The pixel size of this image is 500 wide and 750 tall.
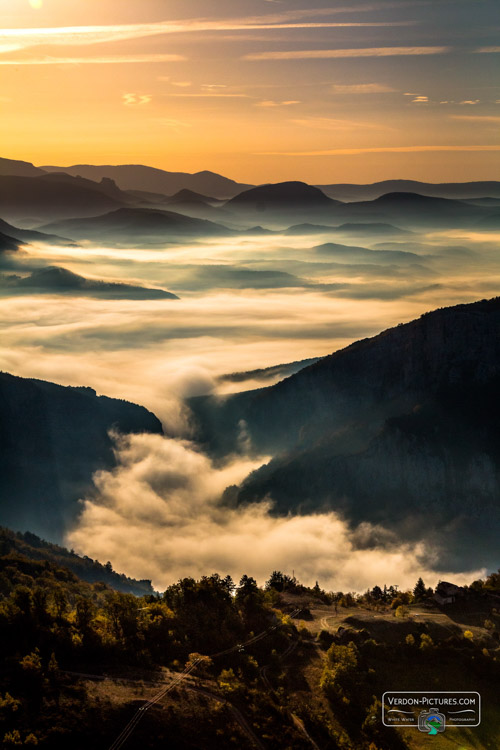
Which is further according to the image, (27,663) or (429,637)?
(429,637)

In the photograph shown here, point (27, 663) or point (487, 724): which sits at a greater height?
point (27, 663)

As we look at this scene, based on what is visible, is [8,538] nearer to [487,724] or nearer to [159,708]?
[159,708]

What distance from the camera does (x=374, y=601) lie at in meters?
118

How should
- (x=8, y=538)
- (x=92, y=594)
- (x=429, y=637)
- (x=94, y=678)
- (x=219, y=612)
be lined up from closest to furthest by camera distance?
(x=94, y=678) → (x=429, y=637) → (x=219, y=612) → (x=92, y=594) → (x=8, y=538)

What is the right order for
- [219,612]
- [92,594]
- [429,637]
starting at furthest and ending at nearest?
[92,594] → [219,612] → [429,637]

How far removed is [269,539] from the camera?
19988 cm

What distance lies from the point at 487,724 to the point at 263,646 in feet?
84.8

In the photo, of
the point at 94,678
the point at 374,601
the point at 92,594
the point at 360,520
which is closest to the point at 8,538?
the point at 92,594

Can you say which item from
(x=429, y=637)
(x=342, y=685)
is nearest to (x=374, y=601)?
(x=429, y=637)

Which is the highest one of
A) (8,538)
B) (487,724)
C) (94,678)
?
(8,538)

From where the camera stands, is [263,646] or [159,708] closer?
[159,708]

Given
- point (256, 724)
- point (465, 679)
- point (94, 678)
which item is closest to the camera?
point (256, 724)

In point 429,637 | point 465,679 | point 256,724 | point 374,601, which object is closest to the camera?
point 256,724

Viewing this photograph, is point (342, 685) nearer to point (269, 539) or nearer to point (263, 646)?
point (263, 646)
